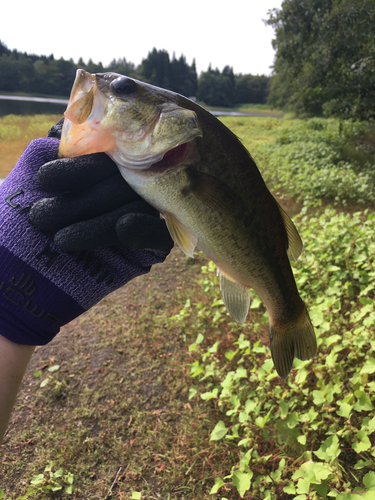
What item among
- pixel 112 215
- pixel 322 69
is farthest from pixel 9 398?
pixel 322 69

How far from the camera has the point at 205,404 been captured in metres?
2.68

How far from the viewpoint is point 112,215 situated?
4.55 ft

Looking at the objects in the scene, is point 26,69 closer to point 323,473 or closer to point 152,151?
point 152,151

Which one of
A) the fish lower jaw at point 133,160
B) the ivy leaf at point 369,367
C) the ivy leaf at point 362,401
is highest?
the fish lower jaw at point 133,160

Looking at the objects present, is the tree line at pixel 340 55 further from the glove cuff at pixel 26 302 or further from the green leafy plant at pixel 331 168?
the glove cuff at pixel 26 302

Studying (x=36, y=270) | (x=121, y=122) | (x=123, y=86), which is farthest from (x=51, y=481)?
(x=123, y=86)

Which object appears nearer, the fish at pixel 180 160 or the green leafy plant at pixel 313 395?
the fish at pixel 180 160

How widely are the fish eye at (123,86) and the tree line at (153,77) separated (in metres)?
10.7

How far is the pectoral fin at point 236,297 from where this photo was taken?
1.69m

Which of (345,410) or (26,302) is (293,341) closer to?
(345,410)

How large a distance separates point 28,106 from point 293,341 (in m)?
17.3

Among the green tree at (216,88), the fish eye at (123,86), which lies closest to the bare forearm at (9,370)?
the fish eye at (123,86)

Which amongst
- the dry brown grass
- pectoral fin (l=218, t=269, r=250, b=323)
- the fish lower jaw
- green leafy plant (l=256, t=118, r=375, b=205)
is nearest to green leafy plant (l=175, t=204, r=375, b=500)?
pectoral fin (l=218, t=269, r=250, b=323)

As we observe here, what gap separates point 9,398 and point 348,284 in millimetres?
2922
